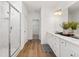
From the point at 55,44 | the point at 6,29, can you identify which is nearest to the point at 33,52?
the point at 55,44

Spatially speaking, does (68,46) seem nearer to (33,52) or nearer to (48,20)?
(33,52)

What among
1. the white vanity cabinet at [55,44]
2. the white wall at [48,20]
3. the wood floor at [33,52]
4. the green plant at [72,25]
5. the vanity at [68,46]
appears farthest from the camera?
the white wall at [48,20]

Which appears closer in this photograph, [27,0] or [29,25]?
[27,0]

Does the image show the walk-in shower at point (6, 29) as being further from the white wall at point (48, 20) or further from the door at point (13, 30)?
the white wall at point (48, 20)

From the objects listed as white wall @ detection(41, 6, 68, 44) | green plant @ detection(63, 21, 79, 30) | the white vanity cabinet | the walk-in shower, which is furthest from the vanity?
white wall @ detection(41, 6, 68, 44)

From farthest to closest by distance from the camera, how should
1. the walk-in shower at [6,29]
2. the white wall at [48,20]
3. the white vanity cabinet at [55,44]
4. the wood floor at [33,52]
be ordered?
the white wall at [48,20], the wood floor at [33,52], the white vanity cabinet at [55,44], the walk-in shower at [6,29]

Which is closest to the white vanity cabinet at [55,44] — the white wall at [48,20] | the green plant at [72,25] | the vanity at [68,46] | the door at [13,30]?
the vanity at [68,46]

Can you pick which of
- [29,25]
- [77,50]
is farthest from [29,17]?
[77,50]

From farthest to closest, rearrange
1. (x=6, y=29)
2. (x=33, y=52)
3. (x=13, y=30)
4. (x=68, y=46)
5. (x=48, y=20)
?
1. (x=48, y=20)
2. (x=33, y=52)
3. (x=13, y=30)
4. (x=6, y=29)
5. (x=68, y=46)

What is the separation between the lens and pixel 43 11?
7215 mm

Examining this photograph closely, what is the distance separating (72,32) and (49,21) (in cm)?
334

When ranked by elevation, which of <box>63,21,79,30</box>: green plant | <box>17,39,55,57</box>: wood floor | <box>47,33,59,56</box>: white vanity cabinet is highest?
<box>63,21,79,30</box>: green plant

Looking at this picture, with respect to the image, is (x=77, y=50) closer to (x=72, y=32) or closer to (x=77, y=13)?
(x=72, y=32)

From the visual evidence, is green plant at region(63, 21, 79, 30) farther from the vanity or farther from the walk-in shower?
the walk-in shower
